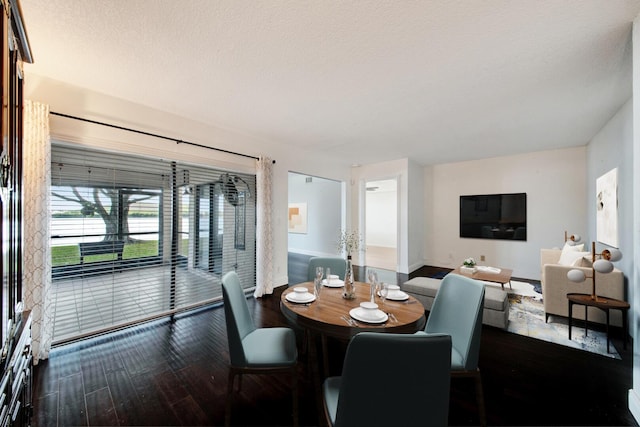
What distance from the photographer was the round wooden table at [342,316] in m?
1.46

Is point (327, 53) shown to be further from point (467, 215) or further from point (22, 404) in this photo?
point (467, 215)

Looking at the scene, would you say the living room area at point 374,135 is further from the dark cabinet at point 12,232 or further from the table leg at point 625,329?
the dark cabinet at point 12,232

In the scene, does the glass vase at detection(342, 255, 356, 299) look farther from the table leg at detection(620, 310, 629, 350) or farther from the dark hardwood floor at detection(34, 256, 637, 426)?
the table leg at detection(620, 310, 629, 350)

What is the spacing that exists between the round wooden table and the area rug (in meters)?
2.02

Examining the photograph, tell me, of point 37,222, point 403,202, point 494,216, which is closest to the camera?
point 37,222

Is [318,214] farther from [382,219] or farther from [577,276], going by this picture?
[577,276]

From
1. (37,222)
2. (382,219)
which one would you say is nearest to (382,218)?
(382,219)

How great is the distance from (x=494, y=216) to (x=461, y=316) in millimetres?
4861

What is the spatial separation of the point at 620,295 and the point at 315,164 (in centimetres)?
454

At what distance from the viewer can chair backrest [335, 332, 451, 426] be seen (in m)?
0.90

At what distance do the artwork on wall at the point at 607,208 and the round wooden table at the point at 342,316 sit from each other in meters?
3.16

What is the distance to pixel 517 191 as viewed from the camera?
5277mm

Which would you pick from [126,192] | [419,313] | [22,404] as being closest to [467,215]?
[419,313]

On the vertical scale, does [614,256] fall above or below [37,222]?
below
